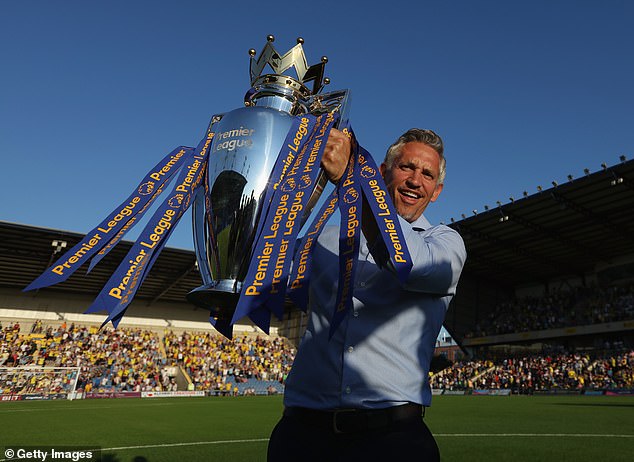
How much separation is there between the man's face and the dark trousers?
2.46 ft

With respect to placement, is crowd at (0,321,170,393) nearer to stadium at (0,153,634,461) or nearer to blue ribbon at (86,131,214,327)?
stadium at (0,153,634,461)

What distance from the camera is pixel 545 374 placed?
1236 inches

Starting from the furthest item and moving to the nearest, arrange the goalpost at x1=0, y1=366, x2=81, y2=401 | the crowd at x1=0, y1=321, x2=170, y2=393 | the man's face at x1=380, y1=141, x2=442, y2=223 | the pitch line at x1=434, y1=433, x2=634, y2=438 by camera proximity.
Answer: the crowd at x1=0, y1=321, x2=170, y2=393, the goalpost at x1=0, y1=366, x2=81, y2=401, the pitch line at x1=434, y1=433, x2=634, y2=438, the man's face at x1=380, y1=141, x2=442, y2=223

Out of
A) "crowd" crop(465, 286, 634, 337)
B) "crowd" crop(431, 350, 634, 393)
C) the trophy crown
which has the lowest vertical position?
"crowd" crop(431, 350, 634, 393)

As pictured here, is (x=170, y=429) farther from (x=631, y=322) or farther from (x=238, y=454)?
(x=631, y=322)

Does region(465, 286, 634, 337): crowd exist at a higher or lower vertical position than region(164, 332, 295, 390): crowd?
higher

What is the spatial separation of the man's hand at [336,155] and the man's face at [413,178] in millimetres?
509

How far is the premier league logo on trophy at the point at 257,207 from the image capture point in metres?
1.25

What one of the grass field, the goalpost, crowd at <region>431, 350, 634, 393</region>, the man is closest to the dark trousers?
the man

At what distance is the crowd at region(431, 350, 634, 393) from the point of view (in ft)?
92.0

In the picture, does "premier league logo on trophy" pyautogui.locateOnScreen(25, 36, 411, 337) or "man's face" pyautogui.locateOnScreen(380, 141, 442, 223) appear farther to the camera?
"man's face" pyautogui.locateOnScreen(380, 141, 442, 223)

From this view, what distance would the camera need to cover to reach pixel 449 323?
43062 millimetres

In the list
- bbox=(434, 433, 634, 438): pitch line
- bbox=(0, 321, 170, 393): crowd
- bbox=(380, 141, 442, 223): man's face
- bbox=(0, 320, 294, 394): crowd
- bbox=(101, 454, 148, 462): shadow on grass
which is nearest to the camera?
bbox=(380, 141, 442, 223): man's face

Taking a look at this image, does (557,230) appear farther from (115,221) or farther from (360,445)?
(115,221)
